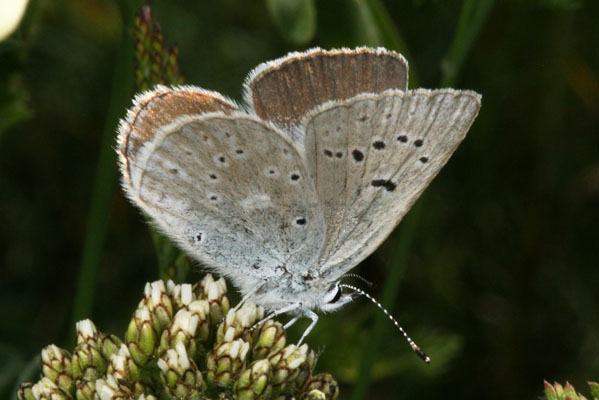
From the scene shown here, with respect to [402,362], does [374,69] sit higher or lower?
higher

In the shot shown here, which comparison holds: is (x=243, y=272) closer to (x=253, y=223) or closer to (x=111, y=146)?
(x=253, y=223)

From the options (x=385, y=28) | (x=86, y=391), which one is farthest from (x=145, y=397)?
(x=385, y=28)

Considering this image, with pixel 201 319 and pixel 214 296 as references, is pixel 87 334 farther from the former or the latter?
pixel 214 296

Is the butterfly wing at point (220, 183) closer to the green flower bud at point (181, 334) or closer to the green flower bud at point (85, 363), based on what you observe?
the green flower bud at point (181, 334)

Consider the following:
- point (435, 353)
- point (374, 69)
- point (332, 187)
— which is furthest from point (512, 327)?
point (374, 69)

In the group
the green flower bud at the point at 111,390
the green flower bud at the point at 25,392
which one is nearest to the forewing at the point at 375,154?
the green flower bud at the point at 111,390
